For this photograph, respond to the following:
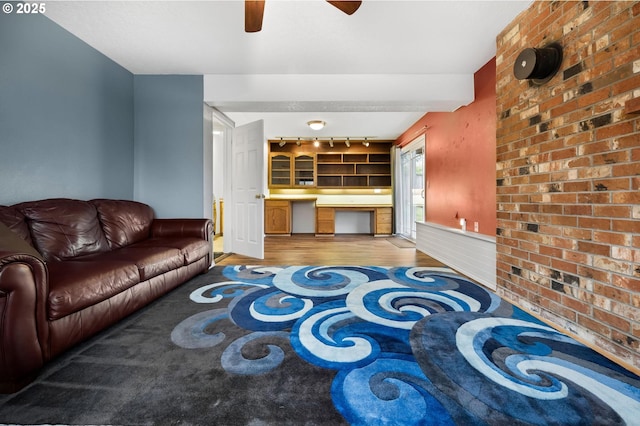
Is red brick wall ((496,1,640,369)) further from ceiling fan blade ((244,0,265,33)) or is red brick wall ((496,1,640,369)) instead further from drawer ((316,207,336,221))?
drawer ((316,207,336,221))

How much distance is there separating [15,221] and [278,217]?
15.5ft

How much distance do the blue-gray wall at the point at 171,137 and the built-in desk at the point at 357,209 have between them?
3474 millimetres

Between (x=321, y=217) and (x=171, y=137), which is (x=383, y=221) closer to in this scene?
(x=321, y=217)

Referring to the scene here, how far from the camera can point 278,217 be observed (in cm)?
641

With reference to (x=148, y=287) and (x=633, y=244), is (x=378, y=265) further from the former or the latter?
(x=148, y=287)

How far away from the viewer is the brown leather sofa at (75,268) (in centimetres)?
114

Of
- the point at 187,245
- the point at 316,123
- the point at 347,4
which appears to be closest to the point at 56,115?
the point at 187,245

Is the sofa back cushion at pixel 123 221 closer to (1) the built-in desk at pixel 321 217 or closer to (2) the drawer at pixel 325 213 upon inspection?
(1) the built-in desk at pixel 321 217

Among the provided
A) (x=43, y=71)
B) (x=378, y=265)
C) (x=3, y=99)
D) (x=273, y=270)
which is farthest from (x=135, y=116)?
(x=378, y=265)

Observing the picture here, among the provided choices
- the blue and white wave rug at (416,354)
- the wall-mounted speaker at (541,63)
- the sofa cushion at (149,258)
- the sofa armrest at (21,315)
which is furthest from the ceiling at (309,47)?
the blue and white wave rug at (416,354)

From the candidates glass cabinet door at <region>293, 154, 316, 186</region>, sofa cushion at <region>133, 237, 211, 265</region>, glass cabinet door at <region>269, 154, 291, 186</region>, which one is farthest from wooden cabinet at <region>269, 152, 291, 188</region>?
sofa cushion at <region>133, 237, 211, 265</region>

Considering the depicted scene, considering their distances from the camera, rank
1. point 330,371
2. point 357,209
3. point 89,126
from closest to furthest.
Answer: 1. point 330,371
2. point 89,126
3. point 357,209

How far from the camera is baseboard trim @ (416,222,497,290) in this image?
102 inches

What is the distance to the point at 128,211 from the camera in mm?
2781
